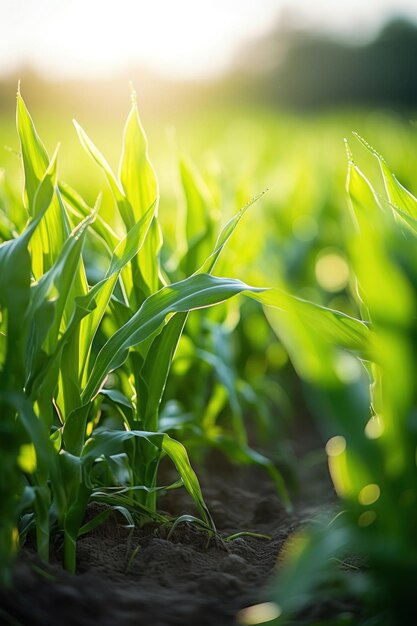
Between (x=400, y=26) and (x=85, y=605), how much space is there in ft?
119

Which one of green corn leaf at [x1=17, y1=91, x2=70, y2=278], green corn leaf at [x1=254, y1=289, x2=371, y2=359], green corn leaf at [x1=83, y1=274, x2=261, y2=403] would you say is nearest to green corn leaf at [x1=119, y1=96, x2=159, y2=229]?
green corn leaf at [x1=17, y1=91, x2=70, y2=278]

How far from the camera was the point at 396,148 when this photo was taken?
5418mm

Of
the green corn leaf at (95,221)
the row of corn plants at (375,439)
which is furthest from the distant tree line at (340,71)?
the row of corn plants at (375,439)

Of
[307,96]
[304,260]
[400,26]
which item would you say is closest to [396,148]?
[304,260]

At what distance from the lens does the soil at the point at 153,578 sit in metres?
1.07

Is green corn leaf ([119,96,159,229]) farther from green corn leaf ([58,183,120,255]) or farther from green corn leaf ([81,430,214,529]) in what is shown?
green corn leaf ([81,430,214,529])

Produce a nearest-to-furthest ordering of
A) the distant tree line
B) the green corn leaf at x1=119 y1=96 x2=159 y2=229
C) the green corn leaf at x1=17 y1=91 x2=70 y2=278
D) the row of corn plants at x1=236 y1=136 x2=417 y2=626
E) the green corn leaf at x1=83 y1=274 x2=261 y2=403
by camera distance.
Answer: the row of corn plants at x1=236 y1=136 x2=417 y2=626 < the green corn leaf at x1=83 y1=274 x2=261 y2=403 < the green corn leaf at x1=17 y1=91 x2=70 y2=278 < the green corn leaf at x1=119 y1=96 x2=159 y2=229 < the distant tree line

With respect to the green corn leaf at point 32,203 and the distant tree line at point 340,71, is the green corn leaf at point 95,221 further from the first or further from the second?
the distant tree line at point 340,71

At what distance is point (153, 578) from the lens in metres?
1.26

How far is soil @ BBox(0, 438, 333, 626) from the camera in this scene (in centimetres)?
107

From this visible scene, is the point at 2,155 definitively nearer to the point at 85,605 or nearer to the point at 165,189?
the point at 165,189

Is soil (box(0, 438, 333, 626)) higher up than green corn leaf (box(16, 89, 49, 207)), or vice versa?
green corn leaf (box(16, 89, 49, 207))

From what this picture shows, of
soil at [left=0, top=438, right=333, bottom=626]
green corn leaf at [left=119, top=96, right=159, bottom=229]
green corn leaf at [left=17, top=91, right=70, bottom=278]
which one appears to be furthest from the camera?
green corn leaf at [left=119, top=96, right=159, bottom=229]

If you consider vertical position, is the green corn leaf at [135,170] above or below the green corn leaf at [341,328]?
above
